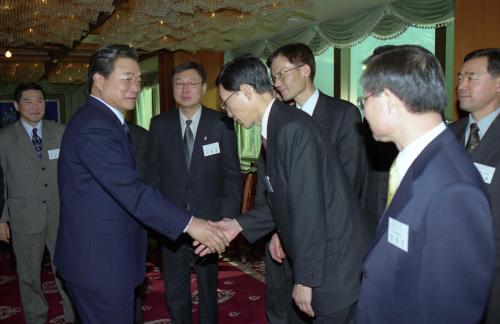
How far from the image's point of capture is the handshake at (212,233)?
7.46 ft

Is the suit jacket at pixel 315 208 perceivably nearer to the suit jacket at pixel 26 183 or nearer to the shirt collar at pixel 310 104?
the shirt collar at pixel 310 104

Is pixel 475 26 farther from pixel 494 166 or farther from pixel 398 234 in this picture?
pixel 398 234

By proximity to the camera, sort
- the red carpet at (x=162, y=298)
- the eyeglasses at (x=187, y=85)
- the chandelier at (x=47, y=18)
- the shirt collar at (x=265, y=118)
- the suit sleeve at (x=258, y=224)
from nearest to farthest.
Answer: the shirt collar at (x=265, y=118) < the suit sleeve at (x=258, y=224) < the eyeglasses at (x=187, y=85) < the red carpet at (x=162, y=298) < the chandelier at (x=47, y=18)

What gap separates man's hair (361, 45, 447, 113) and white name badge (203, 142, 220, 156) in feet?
6.12

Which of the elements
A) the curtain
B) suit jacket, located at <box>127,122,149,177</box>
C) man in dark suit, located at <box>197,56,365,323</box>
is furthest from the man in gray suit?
the curtain

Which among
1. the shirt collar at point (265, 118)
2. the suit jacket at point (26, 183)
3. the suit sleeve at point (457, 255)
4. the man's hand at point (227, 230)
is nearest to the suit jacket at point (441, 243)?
the suit sleeve at point (457, 255)

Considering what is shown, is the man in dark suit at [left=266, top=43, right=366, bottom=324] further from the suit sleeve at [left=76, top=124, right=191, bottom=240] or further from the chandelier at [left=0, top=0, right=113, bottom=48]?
the chandelier at [left=0, top=0, right=113, bottom=48]

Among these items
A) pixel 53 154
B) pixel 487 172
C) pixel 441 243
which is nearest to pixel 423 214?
pixel 441 243

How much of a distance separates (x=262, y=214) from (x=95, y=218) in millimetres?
825

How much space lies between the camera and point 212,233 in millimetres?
2375

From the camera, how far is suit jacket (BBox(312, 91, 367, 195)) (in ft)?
8.50

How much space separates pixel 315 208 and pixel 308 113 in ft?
A: 3.55

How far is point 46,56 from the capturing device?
9578 millimetres

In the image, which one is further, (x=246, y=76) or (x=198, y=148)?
(x=198, y=148)
